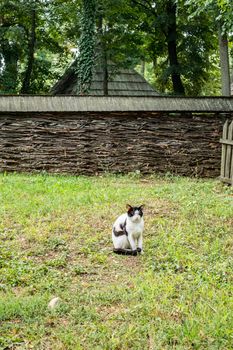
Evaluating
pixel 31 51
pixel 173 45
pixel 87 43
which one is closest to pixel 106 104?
pixel 87 43

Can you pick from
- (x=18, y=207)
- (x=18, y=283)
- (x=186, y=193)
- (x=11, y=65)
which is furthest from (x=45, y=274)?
(x=11, y=65)

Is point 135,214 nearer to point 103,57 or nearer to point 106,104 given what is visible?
point 106,104

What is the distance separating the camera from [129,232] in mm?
5453

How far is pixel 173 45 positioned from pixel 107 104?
33.6 feet

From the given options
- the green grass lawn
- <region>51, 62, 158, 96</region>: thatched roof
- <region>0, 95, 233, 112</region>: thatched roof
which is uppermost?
<region>51, 62, 158, 96</region>: thatched roof

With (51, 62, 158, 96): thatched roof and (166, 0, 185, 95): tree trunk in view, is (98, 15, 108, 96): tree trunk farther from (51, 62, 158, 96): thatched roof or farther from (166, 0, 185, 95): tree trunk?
(166, 0, 185, 95): tree trunk

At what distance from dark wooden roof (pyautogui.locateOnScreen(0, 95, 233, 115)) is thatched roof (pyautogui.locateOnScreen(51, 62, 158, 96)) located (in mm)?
7103

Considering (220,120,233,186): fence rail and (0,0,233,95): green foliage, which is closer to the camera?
(220,120,233,186): fence rail

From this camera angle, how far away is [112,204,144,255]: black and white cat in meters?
5.45

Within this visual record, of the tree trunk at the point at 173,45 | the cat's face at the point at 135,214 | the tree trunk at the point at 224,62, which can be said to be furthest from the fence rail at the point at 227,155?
the tree trunk at the point at 173,45

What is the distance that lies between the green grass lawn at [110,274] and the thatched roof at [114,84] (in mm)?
11496

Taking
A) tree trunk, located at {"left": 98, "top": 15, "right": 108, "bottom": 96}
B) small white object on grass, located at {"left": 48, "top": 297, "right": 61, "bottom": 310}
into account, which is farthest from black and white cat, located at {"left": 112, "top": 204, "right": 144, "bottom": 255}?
tree trunk, located at {"left": 98, "top": 15, "right": 108, "bottom": 96}

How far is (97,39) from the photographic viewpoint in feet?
60.4

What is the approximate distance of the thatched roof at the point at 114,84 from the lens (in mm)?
19562
